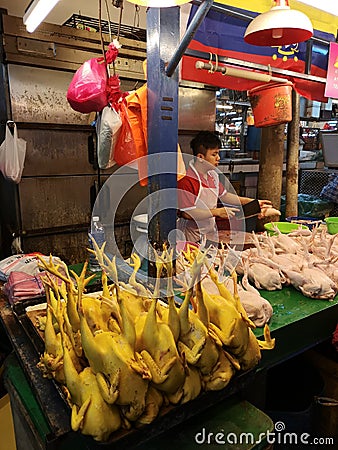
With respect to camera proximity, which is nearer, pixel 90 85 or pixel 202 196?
pixel 90 85

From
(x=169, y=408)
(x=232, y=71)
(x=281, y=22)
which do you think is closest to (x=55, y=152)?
(x=232, y=71)

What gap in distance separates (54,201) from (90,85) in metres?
2.29

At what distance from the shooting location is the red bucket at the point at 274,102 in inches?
118

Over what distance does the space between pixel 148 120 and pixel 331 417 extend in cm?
201

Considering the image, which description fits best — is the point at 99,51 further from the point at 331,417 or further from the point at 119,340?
the point at 331,417

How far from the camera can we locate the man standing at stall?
307cm

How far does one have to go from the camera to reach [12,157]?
360cm

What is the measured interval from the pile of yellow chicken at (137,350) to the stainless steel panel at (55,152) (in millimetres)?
3013

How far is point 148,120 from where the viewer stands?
1.92 metres

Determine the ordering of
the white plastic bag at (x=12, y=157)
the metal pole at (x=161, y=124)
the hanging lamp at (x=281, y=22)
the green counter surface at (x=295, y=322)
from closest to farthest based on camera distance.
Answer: the green counter surface at (x=295, y=322) → the metal pole at (x=161, y=124) → the hanging lamp at (x=281, y=22) → the white plastic bag at (x=12, y=157)

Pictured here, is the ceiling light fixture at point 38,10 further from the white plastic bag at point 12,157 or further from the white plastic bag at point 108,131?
the white plastic bag at point 12,157

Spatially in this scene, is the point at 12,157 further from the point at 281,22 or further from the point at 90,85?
the point at 281,22

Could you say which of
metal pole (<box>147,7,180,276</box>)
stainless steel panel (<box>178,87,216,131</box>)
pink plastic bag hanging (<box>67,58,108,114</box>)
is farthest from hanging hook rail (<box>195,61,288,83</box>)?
stainless steel panel (<box>178,87,216,131</box>)

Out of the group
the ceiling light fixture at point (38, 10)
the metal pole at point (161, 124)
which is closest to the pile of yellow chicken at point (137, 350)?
the metal pole at point (161, 124)
